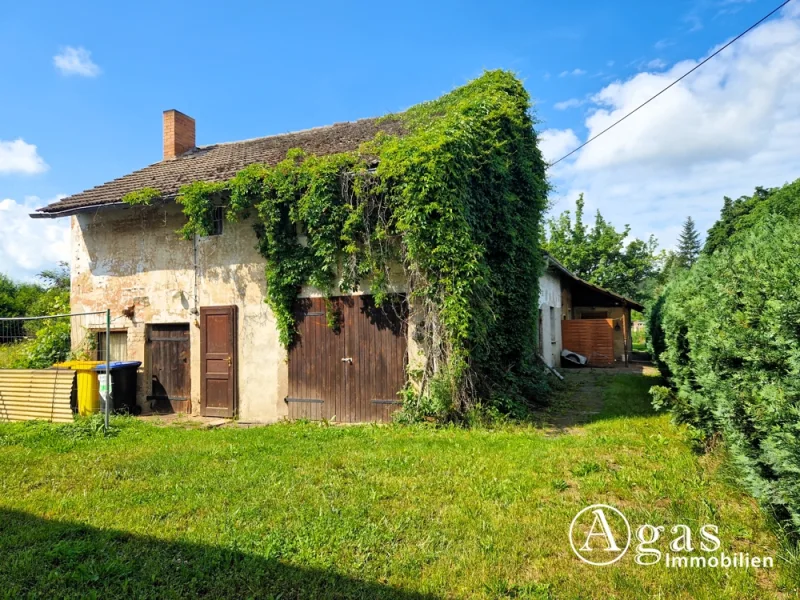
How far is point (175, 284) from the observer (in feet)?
33.6

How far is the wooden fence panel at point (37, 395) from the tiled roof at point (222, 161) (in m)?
3.85

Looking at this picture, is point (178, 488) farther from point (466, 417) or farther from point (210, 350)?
point (210, 350)

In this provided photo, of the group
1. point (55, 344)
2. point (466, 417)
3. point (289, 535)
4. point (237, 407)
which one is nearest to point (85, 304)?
point (55, 344)

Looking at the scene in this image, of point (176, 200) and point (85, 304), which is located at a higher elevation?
point (176, 200)

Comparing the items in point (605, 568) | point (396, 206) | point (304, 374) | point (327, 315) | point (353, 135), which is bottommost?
point (605, 568)

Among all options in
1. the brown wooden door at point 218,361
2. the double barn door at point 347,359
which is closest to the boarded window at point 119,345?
the brown wooden door at point 218,361

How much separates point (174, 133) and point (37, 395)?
8322 mm

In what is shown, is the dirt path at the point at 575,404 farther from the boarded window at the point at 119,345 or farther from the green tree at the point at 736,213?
the green tree at the point at 736,213

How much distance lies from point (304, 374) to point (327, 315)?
123 centimetres

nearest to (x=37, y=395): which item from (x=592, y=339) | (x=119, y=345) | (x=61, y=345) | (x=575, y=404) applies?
(x=119, y=345)

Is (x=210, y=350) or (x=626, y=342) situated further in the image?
(x=626, y=342)

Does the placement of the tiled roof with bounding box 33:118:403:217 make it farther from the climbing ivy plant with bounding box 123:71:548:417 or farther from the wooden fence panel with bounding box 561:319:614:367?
the wooden fence panel with bounding box 561:319:614:367

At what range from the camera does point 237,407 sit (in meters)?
9.58

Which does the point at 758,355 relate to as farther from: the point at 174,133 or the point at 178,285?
the point at 174,133
